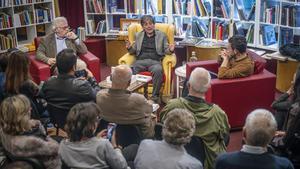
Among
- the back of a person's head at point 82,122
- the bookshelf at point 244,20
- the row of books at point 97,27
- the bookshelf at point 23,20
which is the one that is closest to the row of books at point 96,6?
the row of books at point 97,27

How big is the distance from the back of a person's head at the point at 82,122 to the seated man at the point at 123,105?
0.62 meters

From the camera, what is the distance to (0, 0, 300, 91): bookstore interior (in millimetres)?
6469

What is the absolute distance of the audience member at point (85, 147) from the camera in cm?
293

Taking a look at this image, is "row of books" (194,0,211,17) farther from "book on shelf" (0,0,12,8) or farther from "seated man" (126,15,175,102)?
"book on shelf" (0,0,12,8)

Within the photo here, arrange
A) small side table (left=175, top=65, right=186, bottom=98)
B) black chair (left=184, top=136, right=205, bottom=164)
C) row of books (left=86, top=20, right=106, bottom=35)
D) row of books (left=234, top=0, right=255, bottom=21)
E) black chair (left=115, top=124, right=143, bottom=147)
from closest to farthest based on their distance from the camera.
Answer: black chair (left=184, top=136, right=205, bottom=164), black chair (left=115, top=124, right=143, bottom=147), small side table (left=175, top=65, right=186, bottom=98), row of books (left=234, top=0, right=255, bottom=21), row of books (left=86, top=20, right=106, bottom=35)

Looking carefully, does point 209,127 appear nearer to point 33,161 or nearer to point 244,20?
point 33,161

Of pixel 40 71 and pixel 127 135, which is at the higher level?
pixel 40 71

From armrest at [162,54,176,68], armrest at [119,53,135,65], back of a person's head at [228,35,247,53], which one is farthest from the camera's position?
armrest at [119,53,135,65]

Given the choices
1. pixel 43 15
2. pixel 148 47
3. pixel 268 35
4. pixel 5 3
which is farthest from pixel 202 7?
pixel 5 3

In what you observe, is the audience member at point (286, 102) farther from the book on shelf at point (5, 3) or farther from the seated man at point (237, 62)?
the book on shelf at point (5, 3)

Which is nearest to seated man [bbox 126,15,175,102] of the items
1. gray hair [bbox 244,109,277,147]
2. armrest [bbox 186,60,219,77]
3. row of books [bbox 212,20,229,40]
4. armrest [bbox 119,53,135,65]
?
armrest [bbox 119,53,135,65]

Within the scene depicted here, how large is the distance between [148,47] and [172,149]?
368 cm

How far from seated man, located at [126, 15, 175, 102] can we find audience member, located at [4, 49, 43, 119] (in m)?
2.09

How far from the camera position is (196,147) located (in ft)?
11.3
